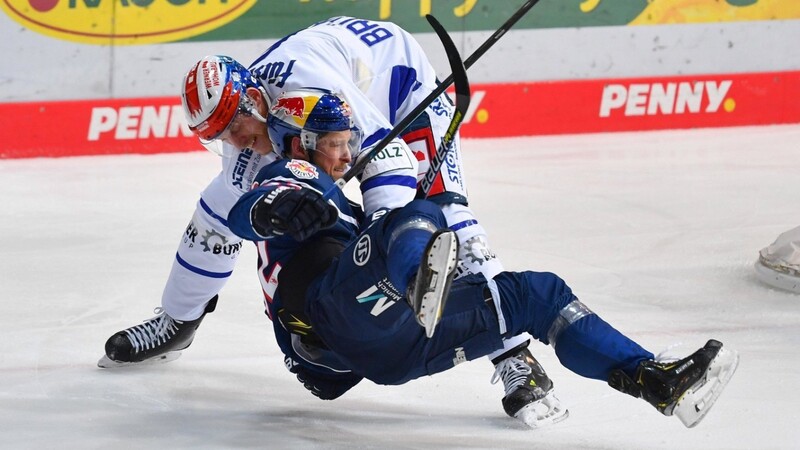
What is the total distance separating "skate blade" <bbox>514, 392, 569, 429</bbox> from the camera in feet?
10.3

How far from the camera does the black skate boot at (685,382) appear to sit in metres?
2.60

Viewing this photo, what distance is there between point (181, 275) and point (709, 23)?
4689 millimetres

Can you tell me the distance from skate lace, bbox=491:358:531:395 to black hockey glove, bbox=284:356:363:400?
361mm

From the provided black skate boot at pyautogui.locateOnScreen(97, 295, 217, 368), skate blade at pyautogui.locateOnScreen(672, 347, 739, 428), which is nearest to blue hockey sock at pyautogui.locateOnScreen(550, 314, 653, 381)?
skate blade at pyautogui.locateOnScreen(672, 347, 739, 428)

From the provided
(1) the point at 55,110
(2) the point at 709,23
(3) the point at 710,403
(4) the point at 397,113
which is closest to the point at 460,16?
(2) the point at 709,23

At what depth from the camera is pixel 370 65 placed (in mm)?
3539

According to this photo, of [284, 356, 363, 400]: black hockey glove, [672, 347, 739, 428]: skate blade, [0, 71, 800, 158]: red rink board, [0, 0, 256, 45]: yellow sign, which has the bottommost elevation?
[0, 71, 800, 158]: red rink board

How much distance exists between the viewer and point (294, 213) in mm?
2602

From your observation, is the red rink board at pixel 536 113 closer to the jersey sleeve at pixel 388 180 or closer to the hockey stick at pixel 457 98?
the jersey sleeve at pixel 388 180

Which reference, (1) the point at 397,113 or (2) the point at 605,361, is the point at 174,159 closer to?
(1) the point at 397,113

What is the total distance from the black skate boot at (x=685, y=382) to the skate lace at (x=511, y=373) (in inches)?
22.7

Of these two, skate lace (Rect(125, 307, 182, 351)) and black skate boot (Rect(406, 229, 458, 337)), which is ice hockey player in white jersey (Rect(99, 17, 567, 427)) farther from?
black skate boot (Rect(406, 229, 458, 337))

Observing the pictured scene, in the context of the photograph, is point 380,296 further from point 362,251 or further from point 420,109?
point 420,109

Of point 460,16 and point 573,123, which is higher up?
point 460,16
